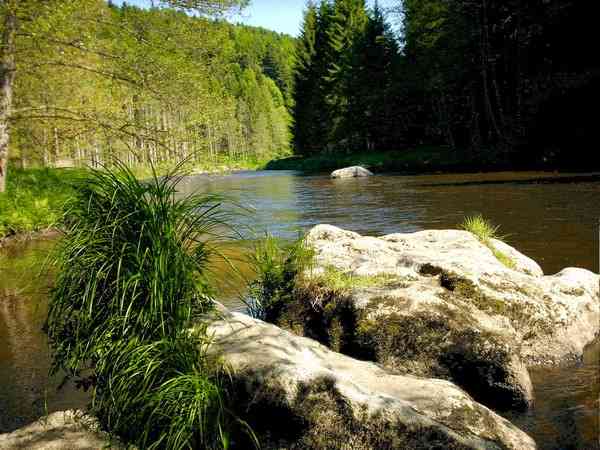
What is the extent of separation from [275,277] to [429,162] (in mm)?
28159

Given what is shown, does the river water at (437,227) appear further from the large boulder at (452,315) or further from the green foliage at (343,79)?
the green foliage at (343,79)

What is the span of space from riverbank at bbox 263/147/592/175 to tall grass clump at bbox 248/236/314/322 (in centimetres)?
1949

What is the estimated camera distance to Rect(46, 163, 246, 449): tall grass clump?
9.00 feet

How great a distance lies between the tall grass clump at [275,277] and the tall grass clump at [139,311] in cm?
191

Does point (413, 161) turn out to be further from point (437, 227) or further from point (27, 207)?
point (27, 207)

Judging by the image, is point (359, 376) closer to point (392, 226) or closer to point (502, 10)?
point (392, 226)

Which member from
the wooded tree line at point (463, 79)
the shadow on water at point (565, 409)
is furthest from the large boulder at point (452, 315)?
the wooded tree line at point (463, 79)

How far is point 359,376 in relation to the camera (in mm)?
3332

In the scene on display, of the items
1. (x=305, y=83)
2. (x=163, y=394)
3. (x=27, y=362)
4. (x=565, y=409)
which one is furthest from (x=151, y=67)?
(x=305, y=83)

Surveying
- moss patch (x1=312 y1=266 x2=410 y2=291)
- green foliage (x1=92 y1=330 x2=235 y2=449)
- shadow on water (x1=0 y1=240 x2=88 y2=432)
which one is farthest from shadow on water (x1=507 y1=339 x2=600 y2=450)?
shadow on water (x1=0 y1=240 x2=88 y2=432)

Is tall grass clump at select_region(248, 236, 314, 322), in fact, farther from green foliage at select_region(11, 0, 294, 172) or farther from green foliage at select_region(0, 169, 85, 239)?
green foliage at select_region(0, 169, 85, 239)

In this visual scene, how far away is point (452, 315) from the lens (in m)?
4.28

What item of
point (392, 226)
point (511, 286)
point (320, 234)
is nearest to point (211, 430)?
point (511, 286)

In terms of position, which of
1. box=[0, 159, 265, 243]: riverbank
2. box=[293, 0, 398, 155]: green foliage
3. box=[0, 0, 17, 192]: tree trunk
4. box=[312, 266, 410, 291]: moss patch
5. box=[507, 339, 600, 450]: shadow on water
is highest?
box=[293, 0, 398, 155]: green foliage
